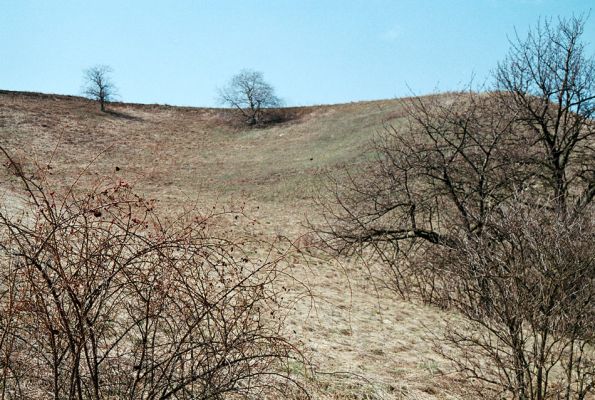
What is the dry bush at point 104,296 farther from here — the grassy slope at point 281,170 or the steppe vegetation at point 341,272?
the grassy slope at point 281,170

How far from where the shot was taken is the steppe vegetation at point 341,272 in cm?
310

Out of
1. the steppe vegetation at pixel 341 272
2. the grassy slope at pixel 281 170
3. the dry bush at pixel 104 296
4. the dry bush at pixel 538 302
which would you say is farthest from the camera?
the grassy slope at pixel 281 170

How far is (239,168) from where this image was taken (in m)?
33.3

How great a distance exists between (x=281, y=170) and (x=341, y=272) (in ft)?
62.3

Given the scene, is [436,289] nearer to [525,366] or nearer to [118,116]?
[525,366]

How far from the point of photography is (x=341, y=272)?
43.1 feet

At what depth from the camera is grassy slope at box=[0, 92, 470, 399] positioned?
6.59m

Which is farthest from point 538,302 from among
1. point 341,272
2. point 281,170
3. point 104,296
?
point 281,170

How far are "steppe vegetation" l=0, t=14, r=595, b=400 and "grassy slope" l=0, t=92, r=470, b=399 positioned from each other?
0.08 metres

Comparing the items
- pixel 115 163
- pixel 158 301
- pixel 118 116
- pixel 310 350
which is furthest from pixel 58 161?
pixel 158 301

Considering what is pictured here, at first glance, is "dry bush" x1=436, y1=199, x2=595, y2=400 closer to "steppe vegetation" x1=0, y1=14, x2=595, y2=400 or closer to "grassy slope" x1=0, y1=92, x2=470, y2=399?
"steppe vegetation" x1=0, y1=14, x2=595, y2=400

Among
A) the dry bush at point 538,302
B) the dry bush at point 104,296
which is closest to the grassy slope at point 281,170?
the dry bush at point 104,296

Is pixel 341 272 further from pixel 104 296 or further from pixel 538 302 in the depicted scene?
pixel 104 296

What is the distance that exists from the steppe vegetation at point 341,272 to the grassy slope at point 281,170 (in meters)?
0.08
